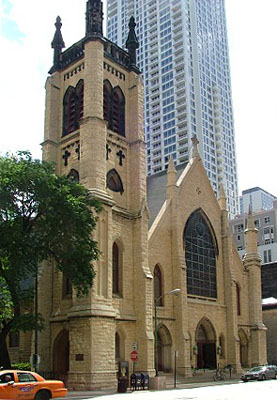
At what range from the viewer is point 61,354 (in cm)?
3550

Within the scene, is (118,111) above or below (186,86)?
below

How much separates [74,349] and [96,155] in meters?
12.9

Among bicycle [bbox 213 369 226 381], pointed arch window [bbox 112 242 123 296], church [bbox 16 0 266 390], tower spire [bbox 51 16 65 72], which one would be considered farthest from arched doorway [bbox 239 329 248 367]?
tower spire [bbox 51 16 65 72]

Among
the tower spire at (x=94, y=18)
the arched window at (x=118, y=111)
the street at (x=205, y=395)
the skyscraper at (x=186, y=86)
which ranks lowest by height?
the street at (x=205, y=395)

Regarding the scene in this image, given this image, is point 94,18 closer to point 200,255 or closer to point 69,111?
point 69,111

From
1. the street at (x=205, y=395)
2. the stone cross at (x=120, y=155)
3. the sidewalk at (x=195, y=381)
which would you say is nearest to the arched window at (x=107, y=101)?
the stone cross at (x=120, y=155)

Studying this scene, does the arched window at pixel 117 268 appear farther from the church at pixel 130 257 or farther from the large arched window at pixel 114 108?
the large arched window at pixel 114 108

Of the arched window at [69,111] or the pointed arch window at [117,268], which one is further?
the arched window at [69,111]

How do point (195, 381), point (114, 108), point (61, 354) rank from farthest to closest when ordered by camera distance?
point (114, 108), point (195, 381), point (61, 354)

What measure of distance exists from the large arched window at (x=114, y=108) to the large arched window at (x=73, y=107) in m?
1.82

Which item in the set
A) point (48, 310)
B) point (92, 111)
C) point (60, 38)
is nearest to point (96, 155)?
point (92, 111)

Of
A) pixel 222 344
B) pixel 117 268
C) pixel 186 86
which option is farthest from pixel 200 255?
pixel 186 86

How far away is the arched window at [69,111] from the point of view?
134ft

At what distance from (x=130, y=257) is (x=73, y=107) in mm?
12529
